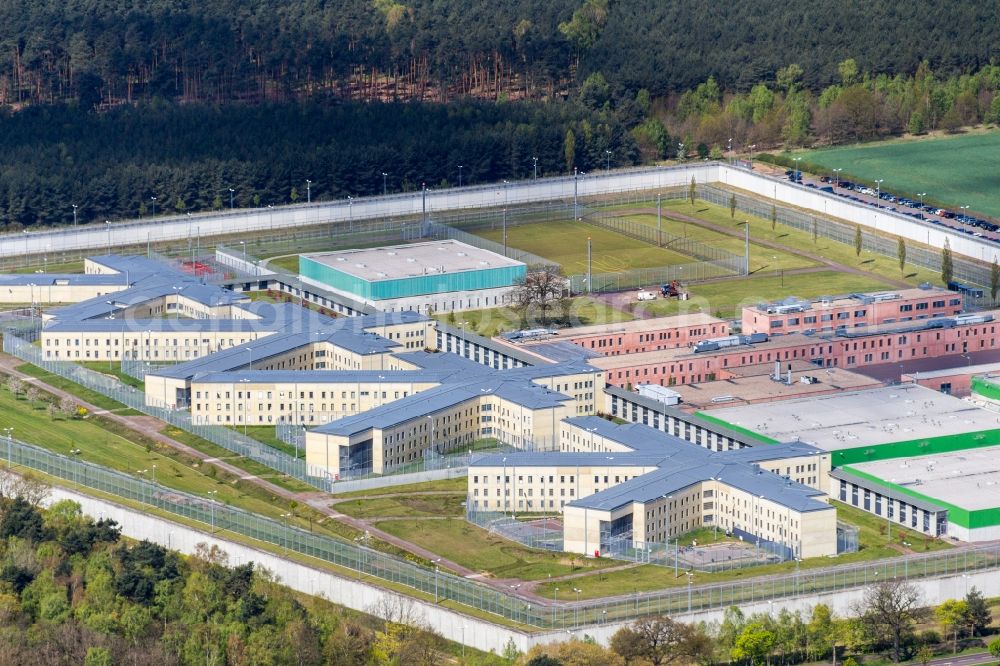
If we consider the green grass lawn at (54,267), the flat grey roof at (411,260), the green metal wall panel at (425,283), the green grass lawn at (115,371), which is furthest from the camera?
the green grass lawn at (54,267)

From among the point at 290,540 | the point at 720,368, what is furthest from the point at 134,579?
the point at 720,368

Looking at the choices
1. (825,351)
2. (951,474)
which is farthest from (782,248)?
(951,474)

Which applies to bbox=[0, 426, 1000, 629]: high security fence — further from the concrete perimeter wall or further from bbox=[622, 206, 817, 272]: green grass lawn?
bbox=[622, 206, 817, 272]: green grass lawn

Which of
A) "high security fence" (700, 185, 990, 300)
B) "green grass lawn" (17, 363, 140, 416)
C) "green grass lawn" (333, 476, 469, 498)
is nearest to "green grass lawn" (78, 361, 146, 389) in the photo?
"green grass lawn" (17, 363, 140, 416)

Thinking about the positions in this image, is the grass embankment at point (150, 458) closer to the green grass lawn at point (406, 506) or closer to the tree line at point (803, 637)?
the green grass lawn at point (406, 506)

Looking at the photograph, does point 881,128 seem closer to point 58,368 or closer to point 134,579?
point 58,368

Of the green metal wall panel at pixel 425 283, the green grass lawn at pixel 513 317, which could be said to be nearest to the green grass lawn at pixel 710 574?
the green grass lawn at pixel 513 317
